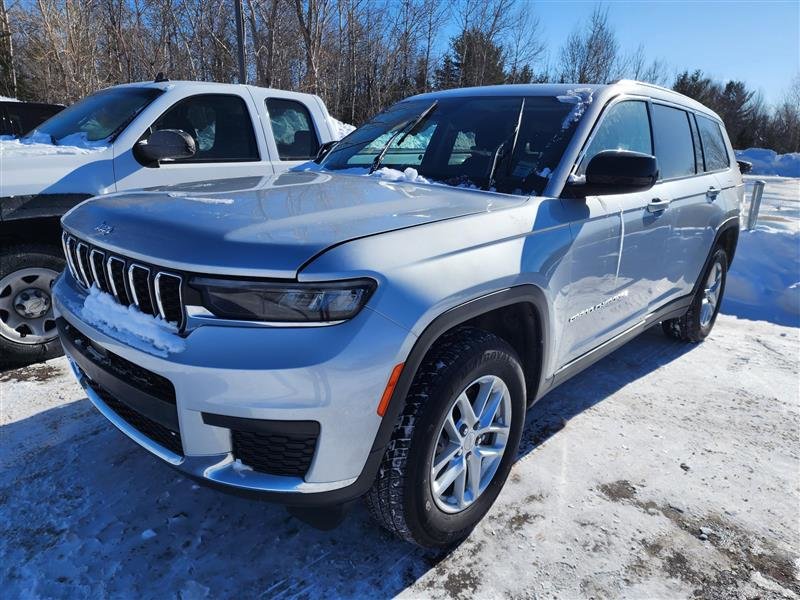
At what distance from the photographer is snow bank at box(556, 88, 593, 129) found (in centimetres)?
269

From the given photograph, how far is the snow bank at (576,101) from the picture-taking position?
106 inches

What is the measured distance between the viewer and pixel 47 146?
146 inches

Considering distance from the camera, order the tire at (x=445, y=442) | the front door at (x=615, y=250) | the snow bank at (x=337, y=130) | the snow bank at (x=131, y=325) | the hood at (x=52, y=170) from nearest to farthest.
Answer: the snow bank at (x=131, y=325), the tire at (x=445, y=442), the front door at (x=615, y=250), the hood at (x=52, y=170), the snow bank at (x=337, y=130)

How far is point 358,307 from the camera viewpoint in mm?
1624

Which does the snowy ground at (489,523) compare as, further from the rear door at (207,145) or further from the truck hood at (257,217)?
the rear door at (207,145)

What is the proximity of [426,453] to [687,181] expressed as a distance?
288cm

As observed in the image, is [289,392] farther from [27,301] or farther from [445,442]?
[27,301]

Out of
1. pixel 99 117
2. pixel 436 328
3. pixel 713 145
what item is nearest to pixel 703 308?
pixel 713 145

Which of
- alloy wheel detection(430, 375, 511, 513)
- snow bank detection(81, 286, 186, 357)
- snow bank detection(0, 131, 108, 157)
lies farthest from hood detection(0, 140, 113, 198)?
alloy wheel detection(430, 375, 511, 513)

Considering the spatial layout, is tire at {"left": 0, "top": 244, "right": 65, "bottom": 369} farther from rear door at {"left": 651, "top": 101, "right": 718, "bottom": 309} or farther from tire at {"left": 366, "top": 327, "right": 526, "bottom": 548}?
rear door at {"left": 651, "top": 101, "right": 718, "bottom": 309}

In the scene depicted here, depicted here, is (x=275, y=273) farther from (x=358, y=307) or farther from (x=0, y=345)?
(x=0, y=345)

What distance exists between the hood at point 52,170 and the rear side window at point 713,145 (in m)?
4.28

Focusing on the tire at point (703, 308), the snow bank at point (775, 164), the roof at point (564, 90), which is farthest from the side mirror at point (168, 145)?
the snow bank at point (775, 164)

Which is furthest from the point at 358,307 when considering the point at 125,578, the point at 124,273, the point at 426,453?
the point at 125,578
